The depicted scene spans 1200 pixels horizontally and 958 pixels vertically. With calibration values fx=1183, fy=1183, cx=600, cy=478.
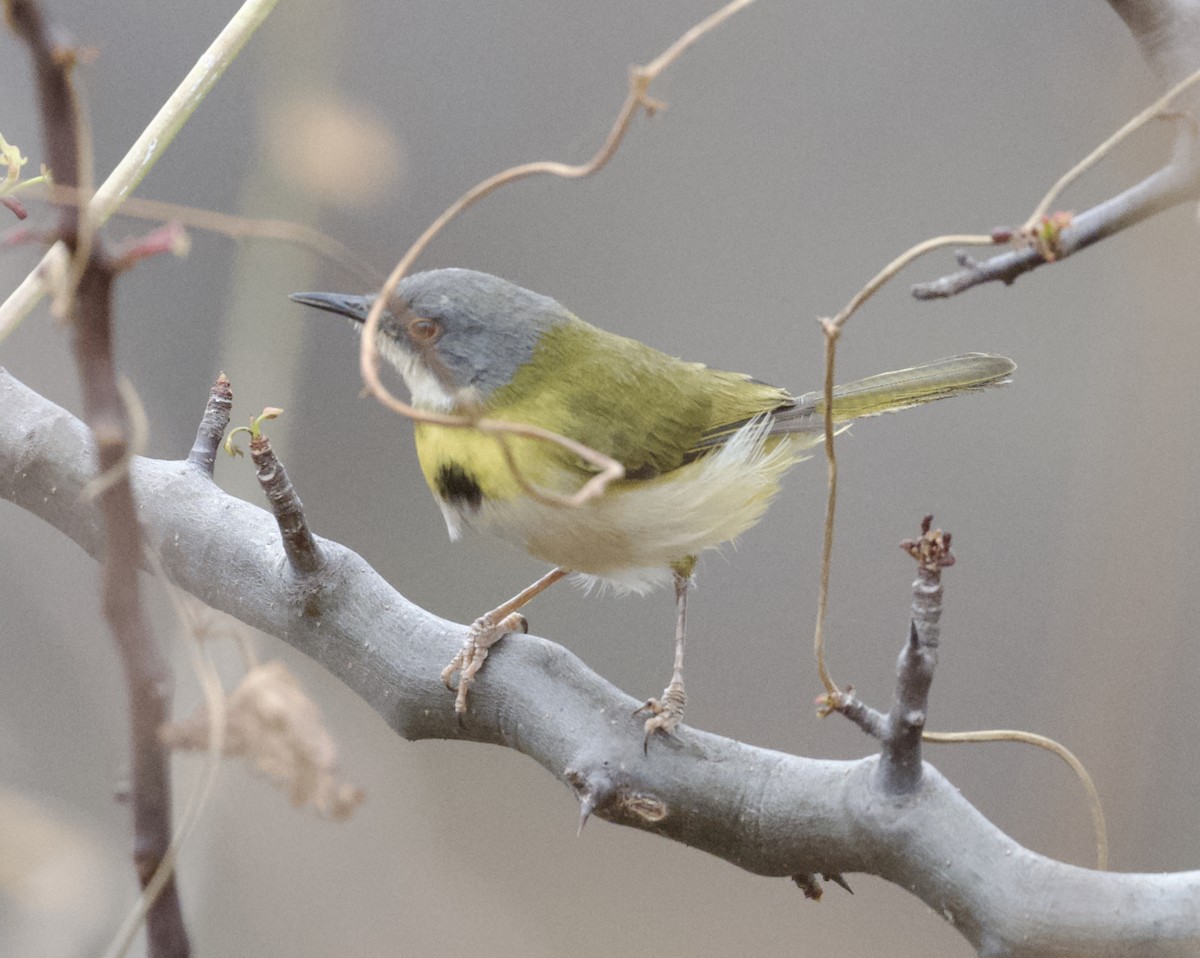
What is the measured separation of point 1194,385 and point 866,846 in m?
1.44

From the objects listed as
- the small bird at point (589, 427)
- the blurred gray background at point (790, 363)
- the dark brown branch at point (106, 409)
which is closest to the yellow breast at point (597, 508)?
the small bird at point (589, 427)

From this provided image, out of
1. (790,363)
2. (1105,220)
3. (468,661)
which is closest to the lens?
(1105,220)

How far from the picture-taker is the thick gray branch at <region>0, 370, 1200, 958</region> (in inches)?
27.0

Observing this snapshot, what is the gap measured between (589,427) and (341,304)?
11.2 inches

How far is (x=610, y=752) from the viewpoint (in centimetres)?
86

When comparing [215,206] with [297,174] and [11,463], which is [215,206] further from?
[11,463]

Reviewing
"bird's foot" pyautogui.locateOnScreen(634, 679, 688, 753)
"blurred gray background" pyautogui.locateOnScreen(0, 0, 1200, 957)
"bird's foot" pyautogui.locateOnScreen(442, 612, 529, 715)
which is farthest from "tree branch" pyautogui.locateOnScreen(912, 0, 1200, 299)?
"blurred gray background" pyautogui.locateOnScreen(0, 0, 1200, 957)

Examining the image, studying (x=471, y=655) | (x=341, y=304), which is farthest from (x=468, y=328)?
(x=471, y=655)

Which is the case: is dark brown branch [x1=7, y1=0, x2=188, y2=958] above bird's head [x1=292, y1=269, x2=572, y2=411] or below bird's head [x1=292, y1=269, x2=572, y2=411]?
below

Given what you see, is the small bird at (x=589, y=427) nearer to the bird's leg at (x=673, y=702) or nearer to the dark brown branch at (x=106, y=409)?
the bird's leg at (x=673, y=702)

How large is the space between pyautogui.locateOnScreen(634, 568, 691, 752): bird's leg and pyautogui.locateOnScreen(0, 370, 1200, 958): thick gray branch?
14 mm

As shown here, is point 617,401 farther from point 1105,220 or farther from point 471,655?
point 1105,220

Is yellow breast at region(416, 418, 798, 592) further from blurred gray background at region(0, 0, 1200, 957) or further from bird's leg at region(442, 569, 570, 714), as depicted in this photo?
blurred gray background at region(0, 0, 1200, 957)

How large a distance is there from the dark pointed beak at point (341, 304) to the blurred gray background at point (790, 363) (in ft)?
1.83
